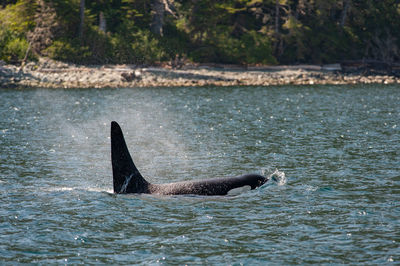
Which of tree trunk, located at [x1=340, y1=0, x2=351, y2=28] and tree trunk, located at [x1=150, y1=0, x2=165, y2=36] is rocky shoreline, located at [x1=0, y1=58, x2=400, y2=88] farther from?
tree trunk, located at [x1=340, y1=0, x2=351, y2=28]

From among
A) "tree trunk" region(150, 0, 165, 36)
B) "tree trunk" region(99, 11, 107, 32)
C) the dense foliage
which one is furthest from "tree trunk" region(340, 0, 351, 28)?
"tree trunk" region(99, 11, 107, 32)

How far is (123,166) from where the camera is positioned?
17.7 m

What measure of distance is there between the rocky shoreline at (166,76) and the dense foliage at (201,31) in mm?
2260

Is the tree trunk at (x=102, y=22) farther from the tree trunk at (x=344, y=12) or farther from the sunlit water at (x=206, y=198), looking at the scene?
the tree trunk at (x=344, y=12)

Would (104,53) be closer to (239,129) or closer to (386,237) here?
(239,129)

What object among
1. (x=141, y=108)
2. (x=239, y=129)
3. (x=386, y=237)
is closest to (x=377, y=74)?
(x=141, y=108)

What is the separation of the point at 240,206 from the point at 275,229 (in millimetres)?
2211

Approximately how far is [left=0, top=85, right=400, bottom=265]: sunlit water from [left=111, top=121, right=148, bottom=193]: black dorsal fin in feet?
1.31

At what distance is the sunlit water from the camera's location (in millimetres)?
13539

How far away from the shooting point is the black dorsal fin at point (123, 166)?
17672 mm

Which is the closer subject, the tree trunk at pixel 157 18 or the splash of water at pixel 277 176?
the splash of water at pixel 277 176

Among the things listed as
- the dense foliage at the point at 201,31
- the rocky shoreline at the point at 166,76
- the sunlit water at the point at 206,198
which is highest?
the dense foliage at the point at 201,31

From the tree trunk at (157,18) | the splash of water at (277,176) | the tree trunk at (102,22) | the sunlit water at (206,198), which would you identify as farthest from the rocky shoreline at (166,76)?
the splash of water at (277,176)

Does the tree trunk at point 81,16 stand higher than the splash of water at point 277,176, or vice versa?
the tree trunk at point 81,16
